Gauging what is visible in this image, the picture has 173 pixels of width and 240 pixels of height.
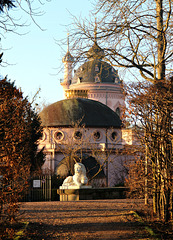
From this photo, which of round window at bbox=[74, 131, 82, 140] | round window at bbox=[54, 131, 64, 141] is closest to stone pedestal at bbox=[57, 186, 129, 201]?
round window at bbox=[74, 131, 82, 140]

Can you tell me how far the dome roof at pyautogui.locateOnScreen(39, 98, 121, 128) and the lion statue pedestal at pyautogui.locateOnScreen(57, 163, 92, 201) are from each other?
25.8 meters

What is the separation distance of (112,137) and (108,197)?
1059 inches

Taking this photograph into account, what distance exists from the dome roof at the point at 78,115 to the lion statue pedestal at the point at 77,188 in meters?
25.8

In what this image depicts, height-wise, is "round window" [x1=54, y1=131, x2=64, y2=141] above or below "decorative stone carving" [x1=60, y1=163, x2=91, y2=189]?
above

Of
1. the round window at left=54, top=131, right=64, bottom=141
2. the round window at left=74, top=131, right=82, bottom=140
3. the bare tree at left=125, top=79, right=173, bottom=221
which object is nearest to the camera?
the bare tree at left=125, top=79, right=173, bottom=221

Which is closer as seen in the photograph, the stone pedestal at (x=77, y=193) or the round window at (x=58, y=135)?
the stone pedestal at (x=77, y=193)

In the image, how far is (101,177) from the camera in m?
45.5

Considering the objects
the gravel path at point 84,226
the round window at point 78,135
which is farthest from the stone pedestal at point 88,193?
the round window at point 78,135

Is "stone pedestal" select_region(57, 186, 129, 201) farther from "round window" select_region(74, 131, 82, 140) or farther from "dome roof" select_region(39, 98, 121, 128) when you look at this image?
"dome roof" select_region(39, 98, 121, 128)

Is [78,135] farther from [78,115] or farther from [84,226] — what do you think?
[84,226]

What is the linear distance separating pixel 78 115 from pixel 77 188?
94.8 feet

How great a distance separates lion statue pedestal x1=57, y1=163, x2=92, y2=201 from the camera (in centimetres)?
2537

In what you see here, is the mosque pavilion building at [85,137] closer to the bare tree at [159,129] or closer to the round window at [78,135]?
the round window at [78,135]

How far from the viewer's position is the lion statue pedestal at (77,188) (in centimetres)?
2537
